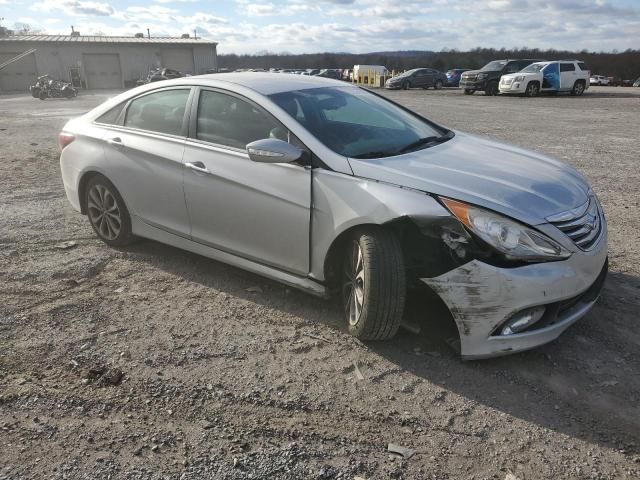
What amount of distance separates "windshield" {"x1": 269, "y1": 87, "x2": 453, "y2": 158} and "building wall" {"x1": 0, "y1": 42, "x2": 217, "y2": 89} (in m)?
46.9

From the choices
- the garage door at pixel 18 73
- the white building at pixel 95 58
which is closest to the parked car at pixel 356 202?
the garage door at pixel 18 73

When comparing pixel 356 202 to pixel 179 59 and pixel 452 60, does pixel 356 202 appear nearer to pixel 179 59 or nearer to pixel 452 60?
pixel 179 59

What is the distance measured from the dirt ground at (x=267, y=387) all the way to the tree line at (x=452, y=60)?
65635mm

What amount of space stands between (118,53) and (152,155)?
4772 centimetres

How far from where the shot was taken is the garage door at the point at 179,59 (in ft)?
162

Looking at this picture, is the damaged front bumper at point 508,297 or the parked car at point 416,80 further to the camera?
the parked car at point 416,80

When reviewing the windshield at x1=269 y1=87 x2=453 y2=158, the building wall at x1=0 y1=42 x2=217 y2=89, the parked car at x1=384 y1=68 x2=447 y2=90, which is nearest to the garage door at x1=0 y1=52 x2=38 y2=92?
the building wall at x1=0 y1=42 x2=217 y2=89

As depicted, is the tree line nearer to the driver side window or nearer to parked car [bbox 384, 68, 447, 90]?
parked car [bbox 384, 68, 447, 90]

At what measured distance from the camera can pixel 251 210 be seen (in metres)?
3.72

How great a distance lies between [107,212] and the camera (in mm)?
4887

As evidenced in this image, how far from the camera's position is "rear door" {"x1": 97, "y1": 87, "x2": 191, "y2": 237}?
419cm

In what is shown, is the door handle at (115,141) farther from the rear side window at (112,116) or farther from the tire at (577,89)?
the tire at (577,89)

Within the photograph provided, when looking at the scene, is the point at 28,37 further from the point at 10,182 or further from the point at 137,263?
the point at 137,263

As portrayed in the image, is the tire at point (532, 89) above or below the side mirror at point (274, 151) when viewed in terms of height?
below
